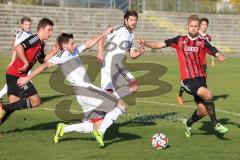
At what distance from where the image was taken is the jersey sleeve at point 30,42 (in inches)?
420

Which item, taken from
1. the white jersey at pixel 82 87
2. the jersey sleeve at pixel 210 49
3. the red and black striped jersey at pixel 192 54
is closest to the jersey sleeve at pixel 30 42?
the white jersey at pixel 82 87

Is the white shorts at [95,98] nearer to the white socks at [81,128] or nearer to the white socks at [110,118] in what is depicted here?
the white socks at [110,118]

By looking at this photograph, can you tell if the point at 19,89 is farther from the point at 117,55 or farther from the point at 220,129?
Answer: the point at 220,129

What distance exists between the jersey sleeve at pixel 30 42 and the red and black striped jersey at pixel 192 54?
9.50 feet

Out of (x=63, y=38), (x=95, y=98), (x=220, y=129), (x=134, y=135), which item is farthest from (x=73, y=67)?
(x=220, y=129)

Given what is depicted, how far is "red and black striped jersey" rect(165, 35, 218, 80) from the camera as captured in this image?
1109 centimetres

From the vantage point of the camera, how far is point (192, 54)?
11156mm

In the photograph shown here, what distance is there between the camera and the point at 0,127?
38.2ft

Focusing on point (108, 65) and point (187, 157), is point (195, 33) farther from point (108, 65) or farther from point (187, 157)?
point (187, 157)

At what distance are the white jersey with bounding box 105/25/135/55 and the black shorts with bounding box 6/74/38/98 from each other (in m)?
2.12

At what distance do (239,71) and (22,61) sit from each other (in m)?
21.0

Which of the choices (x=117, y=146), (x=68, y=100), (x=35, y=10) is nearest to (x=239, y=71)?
(x=68, y=100)

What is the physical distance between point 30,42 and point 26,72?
588 mm

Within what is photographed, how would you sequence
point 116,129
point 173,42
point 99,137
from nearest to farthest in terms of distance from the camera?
1. point 99,137
2. point 173,42
3. point 116,129
